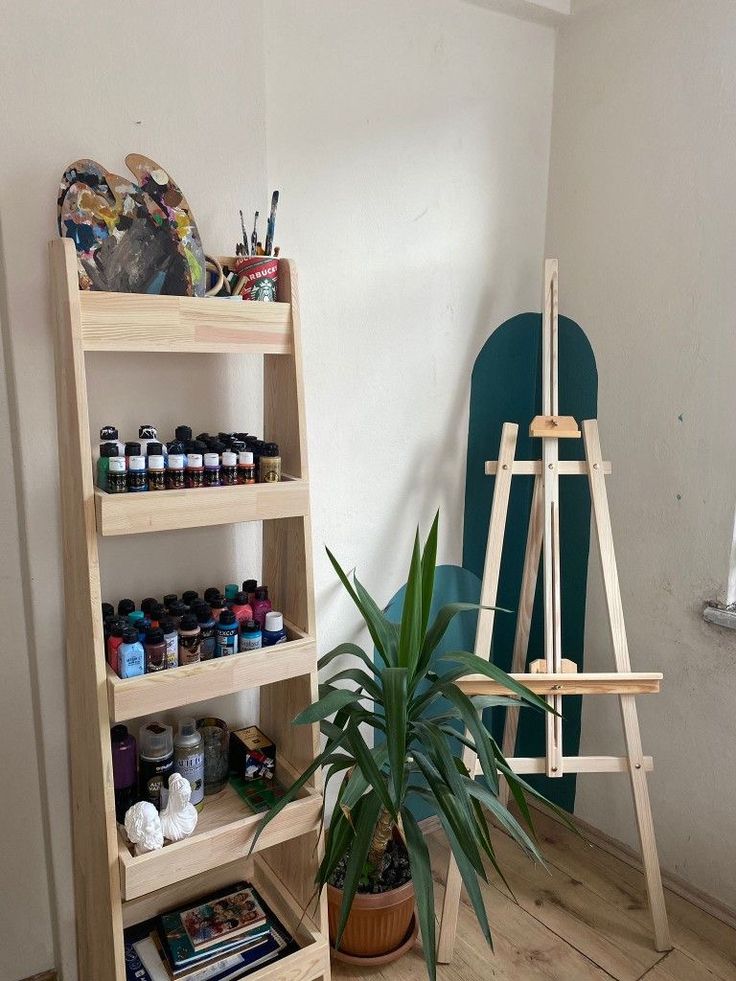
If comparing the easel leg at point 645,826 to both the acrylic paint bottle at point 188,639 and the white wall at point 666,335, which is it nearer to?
the white wall at point 666,335

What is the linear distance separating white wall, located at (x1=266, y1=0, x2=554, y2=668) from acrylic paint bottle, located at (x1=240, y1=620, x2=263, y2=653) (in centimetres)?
45

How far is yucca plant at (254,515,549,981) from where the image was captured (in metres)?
1.51

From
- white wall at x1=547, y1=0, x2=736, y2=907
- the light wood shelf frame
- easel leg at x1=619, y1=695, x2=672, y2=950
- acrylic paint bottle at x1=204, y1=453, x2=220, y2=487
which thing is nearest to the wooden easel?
easel leg at x1=619, y1=695, x2=672, y2=950

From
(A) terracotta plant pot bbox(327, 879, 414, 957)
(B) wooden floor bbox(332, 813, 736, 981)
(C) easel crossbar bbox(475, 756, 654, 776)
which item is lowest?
(B) wooden floor bbox(332, 813, 736, 981)

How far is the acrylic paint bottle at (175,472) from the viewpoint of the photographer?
55.7 inches

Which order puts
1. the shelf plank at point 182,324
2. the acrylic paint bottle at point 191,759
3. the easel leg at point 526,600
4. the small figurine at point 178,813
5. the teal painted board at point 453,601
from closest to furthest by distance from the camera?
the shelf plank at point 182,324, the small figurine at point 178,813, the acrylic paint bottle at point 191,759, the easel leg at point 526,600, the teal painted board at point 453,601

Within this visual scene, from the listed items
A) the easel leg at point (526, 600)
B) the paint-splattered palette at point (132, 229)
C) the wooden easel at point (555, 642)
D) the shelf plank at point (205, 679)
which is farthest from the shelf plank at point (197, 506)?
the easel leg at point (526, 600)

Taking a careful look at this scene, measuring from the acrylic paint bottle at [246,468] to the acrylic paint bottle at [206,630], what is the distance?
0.86ft

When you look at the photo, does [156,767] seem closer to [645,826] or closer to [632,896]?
[645,826]

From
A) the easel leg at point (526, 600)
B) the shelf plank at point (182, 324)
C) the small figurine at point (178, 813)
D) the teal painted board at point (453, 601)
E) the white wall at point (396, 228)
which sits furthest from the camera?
the teal painted board at point (453, 601)

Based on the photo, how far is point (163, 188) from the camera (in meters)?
1.51

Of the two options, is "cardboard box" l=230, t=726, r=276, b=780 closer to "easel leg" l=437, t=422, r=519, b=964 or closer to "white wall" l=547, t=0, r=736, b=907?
"easel leg" l=437, t=422, r=519, b=964

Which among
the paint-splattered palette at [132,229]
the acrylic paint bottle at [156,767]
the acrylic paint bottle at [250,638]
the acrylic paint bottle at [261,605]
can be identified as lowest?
the acrylic paint bottle at [156,767]

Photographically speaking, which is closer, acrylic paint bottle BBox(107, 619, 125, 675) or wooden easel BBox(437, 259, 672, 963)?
acrylic paint bottle BBox(107, 619, 125, 675)
